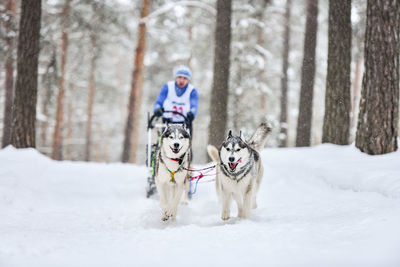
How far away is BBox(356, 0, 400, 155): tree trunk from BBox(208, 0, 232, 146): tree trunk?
3664mm

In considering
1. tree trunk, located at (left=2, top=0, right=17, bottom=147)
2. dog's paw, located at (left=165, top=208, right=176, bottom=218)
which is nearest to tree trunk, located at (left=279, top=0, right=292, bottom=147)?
tree trunk, located at (left=2, top=0, right=17, bottom=147)

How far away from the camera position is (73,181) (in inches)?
250

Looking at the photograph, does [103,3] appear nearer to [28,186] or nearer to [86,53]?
[86,53]

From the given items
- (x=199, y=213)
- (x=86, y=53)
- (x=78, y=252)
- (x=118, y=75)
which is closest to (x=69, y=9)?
(x=86, y=53)

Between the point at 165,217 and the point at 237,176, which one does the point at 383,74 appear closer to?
the point at 237,176

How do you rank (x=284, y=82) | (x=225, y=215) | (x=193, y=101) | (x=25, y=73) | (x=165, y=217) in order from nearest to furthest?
1. (x=225, y=215)
2. (x=165, y=217)
3. (x=193, y=101)
4. (x=25, y=73)
5. (x=284, y=82)

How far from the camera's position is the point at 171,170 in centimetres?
422

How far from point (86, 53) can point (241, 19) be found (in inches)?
315

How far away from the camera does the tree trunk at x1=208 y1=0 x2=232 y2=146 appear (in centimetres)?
809

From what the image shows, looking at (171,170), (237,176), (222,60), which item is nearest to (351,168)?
(237,176)

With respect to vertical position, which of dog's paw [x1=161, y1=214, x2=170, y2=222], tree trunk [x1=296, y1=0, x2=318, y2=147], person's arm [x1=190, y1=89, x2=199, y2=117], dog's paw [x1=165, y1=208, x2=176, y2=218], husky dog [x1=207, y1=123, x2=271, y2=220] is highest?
tree trunk [x1=296, y1=0, x2=318, y2=147]

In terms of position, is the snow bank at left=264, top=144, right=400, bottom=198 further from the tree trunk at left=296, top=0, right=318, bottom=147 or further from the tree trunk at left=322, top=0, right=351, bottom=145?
the tree trunk at left=296, top=0, right=318, bottom=147

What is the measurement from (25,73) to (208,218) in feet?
17.0

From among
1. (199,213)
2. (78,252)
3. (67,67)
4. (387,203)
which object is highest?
(67,67)
